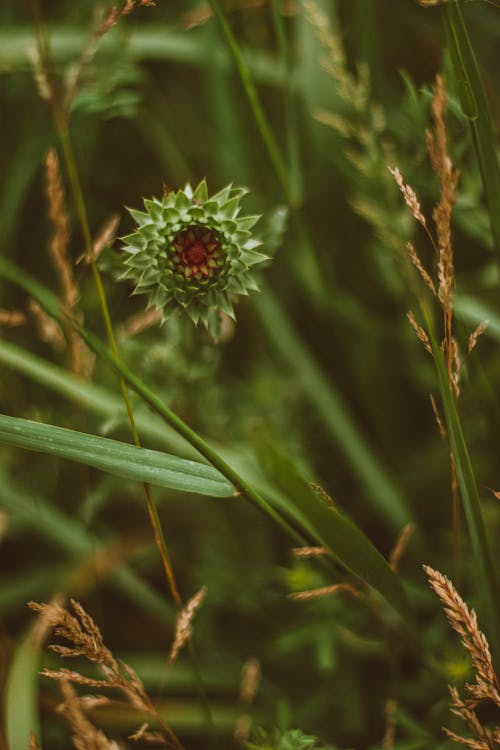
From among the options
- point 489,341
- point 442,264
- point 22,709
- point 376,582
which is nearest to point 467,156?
point 489,341

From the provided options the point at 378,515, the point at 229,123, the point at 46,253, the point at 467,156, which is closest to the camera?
the point at 467,156

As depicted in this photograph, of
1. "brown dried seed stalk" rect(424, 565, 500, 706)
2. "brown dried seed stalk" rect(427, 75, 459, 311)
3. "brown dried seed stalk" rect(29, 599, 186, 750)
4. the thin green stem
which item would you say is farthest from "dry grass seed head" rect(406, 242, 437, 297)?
"brown dried seed stalk" rect(29, 599, 186, 750)

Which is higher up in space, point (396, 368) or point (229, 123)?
point (229, 123)

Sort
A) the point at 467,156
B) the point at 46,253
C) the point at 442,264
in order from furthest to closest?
1. the point at 46,253
2. the point at 467,156
3. the point at 442,264

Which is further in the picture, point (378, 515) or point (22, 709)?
point (378, 515)

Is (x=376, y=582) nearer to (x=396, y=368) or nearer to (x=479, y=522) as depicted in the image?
(x=479, y=522)

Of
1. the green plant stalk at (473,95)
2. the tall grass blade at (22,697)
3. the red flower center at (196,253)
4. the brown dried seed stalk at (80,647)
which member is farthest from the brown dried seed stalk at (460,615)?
the tall grass blade at (22,697)

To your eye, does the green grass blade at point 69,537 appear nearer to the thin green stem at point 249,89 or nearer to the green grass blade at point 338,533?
the green grass blade at point 338,533

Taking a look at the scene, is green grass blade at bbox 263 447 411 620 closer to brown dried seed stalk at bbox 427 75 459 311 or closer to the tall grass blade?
brown dried seed stalk at bbox 427 75 459 311
